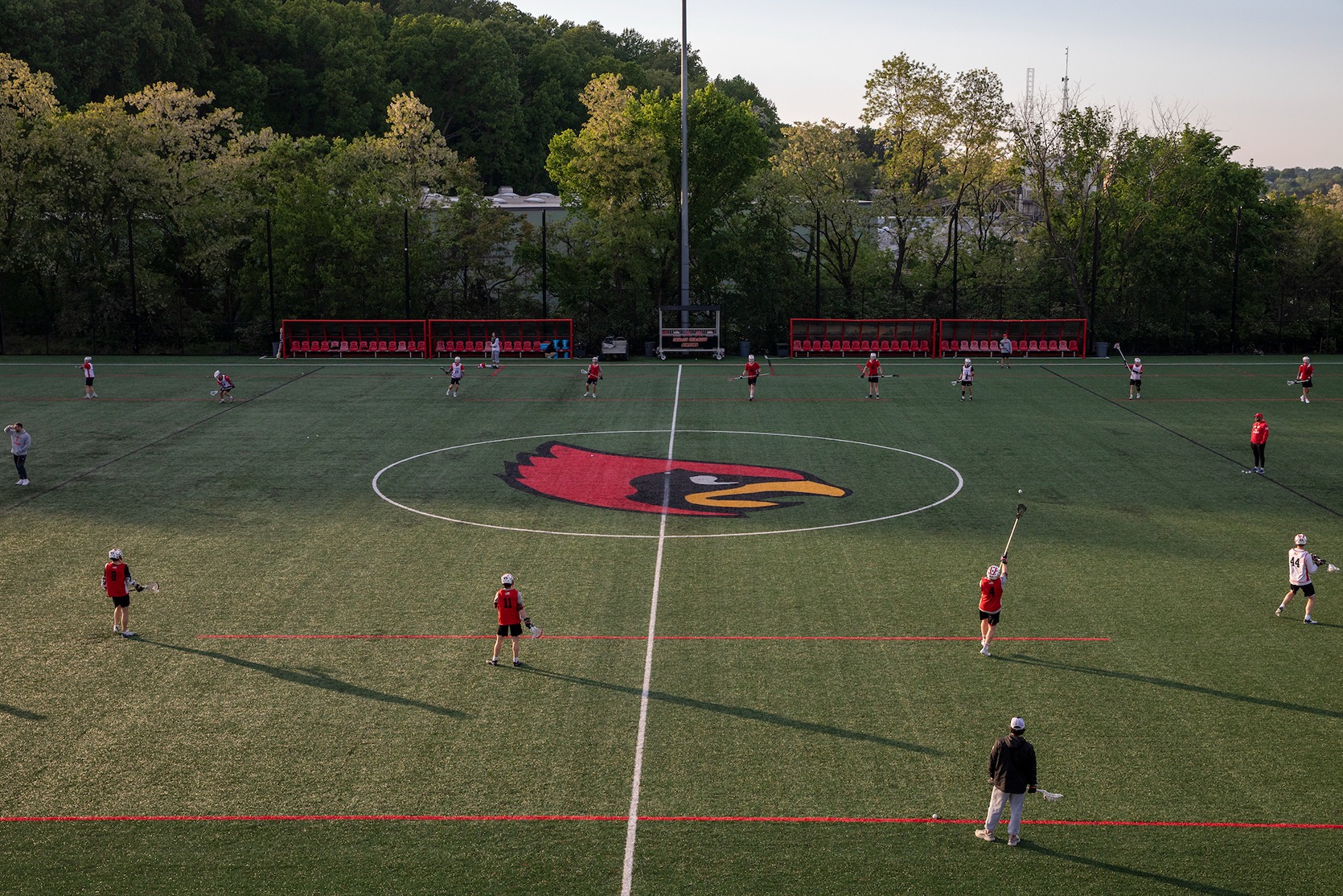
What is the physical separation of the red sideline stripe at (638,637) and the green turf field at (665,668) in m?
0.08

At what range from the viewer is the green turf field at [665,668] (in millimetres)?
13211

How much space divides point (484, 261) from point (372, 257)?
6638 millimetres

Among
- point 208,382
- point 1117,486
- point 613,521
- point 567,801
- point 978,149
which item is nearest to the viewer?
point 567,801

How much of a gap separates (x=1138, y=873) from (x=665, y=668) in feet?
26.2

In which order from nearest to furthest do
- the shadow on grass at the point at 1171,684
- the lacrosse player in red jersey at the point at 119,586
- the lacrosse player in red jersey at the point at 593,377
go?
the shadow on grass at the point at 1171,684, the lacrosse player in red jersey at the point at 119,586, the lacrosse player in red jersey at the point at 593,377

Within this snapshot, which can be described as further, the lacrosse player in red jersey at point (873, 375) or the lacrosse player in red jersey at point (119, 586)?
the lacrosse player in red jersey at point (873, 375)

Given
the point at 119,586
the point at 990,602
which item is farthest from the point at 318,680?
the point at 990,602

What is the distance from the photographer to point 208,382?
168ft

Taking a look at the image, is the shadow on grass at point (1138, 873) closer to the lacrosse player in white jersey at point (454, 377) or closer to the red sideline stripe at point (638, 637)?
the red sideline stripe at point (638, 637)

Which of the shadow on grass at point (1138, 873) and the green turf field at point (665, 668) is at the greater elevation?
the green turf field at point (665, 668)

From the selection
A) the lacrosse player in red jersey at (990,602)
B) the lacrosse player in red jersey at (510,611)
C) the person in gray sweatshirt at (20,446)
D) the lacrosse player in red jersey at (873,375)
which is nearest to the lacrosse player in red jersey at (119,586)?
the lacrosse player in red jersey at (510,611)

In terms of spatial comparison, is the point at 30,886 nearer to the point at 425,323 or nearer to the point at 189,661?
the point at 189,661

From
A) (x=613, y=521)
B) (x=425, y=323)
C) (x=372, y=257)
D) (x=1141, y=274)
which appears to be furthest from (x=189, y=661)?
(x=1141, y=274)

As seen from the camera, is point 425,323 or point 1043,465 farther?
point 425,323
